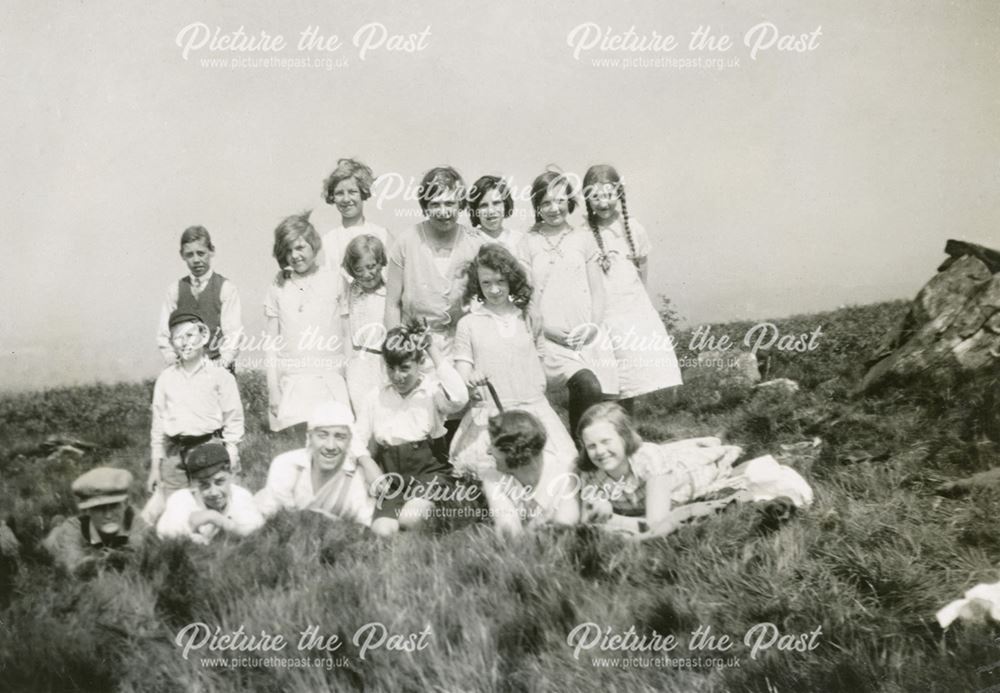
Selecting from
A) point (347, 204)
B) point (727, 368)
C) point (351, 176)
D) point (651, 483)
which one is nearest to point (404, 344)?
point (347, 204)

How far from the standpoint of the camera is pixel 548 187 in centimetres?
479

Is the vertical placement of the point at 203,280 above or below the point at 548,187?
below

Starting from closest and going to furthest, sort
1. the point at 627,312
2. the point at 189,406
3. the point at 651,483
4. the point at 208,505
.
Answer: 1. the point at 651,483
2. the point at 208,505
3. the point at 189,406
4. the point at 627,312

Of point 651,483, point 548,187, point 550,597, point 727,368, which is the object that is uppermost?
point 548,187

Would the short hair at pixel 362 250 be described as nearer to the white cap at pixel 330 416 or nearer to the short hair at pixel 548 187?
the white cap at pixel 330 416

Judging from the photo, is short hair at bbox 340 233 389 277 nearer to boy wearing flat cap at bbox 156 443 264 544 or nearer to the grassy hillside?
boy wearing flat cap at bbox 156 443 264 544

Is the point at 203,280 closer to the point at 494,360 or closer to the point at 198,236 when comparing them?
the point at 198,236

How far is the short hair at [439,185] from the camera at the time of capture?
15.4ft

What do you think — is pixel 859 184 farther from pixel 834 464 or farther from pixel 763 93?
pixel 834 464

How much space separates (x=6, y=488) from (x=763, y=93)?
5.54m

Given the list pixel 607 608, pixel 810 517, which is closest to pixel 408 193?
pixel 607 608

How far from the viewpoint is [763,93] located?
4898 millimetres

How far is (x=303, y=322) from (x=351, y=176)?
3.23ft

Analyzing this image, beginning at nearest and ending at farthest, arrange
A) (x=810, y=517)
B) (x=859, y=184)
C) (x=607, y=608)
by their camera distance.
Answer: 1. (x=607, y=608)
2. (x=810, y=517)
3. (x=859, y=184)
